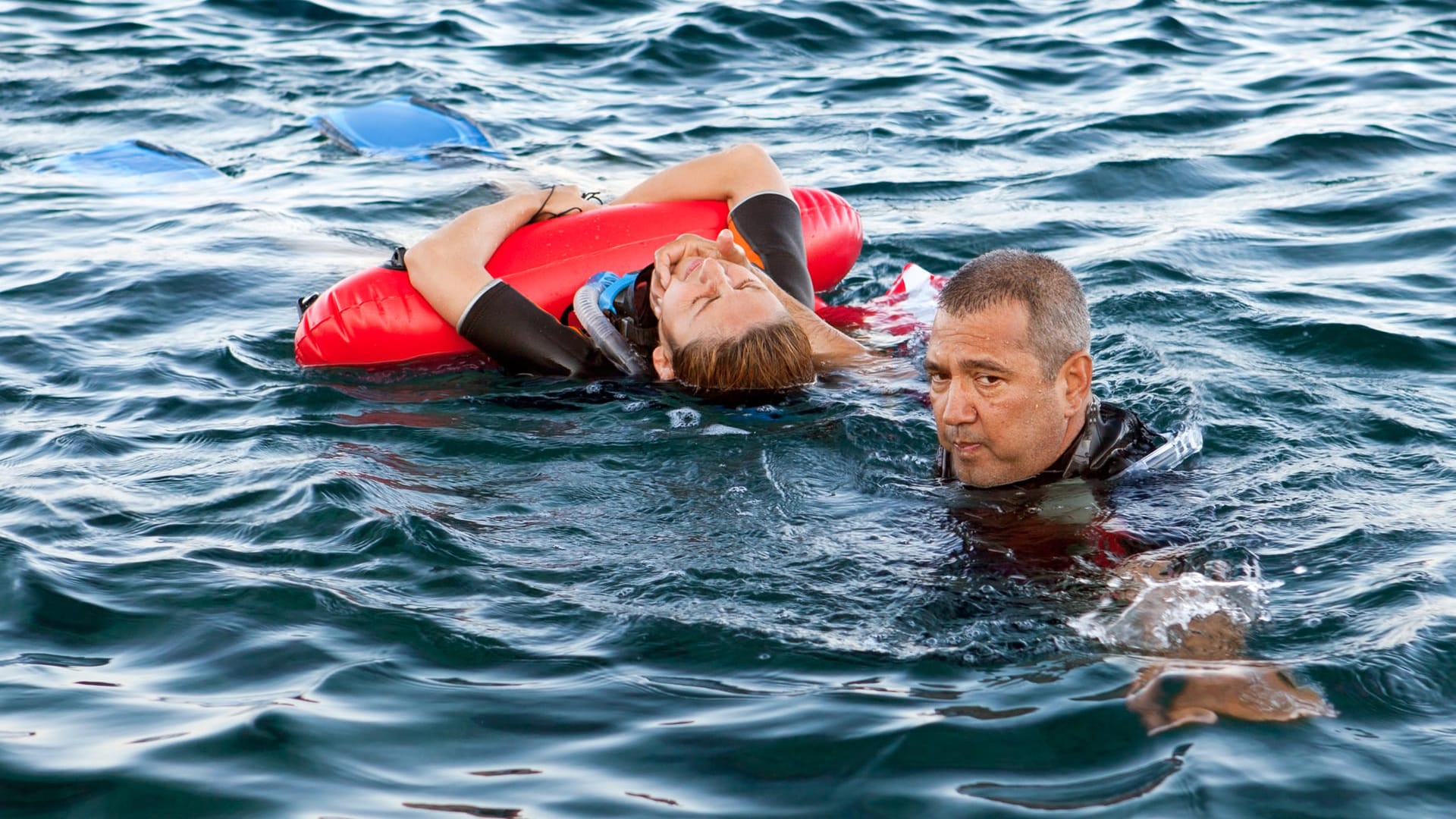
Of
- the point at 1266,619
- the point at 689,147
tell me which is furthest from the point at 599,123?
the point at 1266,619

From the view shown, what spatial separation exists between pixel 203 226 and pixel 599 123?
3457 mm

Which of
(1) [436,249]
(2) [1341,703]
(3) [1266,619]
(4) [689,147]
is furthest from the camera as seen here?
(4) [689,147]

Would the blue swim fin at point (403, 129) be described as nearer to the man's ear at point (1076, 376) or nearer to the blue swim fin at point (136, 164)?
the blue swim fin at point (136, 164)

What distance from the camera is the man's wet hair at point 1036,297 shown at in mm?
4203

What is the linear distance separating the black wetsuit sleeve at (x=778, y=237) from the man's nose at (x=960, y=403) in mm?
2116

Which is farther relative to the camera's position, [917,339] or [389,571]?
[917,339]

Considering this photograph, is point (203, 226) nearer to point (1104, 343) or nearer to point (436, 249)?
point (436, 249)

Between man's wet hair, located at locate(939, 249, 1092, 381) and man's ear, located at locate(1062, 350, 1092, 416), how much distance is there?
0.07 ft

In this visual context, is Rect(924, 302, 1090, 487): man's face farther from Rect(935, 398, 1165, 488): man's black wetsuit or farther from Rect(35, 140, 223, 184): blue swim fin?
Rect(35, 140, 223, 184): blue swim fin

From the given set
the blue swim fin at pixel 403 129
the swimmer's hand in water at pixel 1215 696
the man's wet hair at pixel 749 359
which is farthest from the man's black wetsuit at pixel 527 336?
the blue swim fin at pixel 403 129

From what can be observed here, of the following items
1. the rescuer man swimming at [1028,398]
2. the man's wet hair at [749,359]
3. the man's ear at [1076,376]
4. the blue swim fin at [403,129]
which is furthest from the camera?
the blue swim fin at [403,129]

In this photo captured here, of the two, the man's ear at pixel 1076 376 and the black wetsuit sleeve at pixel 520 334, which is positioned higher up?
the man's ear at pixel 1076 376

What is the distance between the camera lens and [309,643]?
→ 384 centimetres

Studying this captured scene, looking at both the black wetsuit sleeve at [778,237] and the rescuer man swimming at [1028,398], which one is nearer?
the rescuer man swimming at [1028,398]
